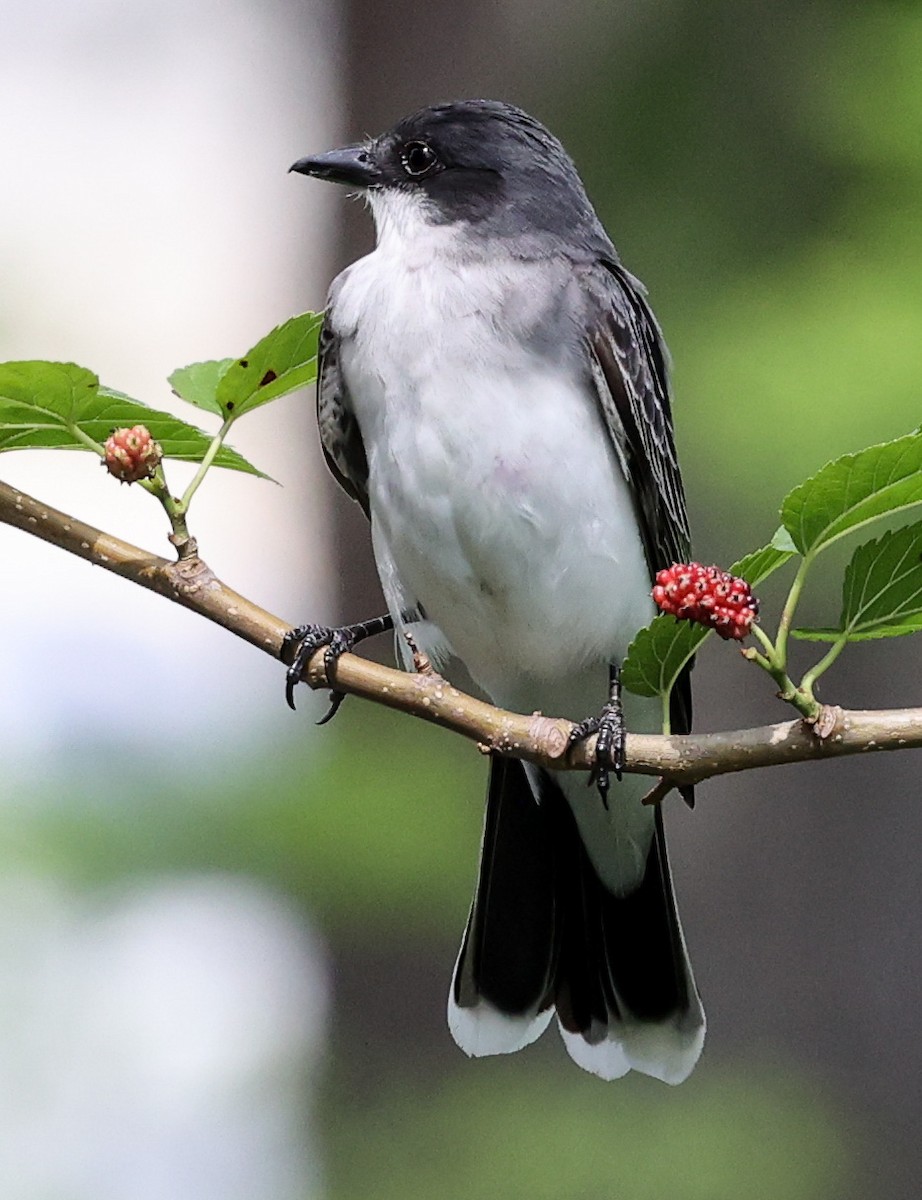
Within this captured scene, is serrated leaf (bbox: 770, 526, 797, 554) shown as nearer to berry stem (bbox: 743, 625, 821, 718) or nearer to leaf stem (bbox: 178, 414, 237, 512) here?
berry stem (bbox: 743, 625, 821, 718)

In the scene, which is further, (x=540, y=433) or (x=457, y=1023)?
(x=457, y=1023)

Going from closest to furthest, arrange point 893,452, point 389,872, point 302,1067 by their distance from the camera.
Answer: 1. point 893,452
2. point 389,872
3. point 302,1067

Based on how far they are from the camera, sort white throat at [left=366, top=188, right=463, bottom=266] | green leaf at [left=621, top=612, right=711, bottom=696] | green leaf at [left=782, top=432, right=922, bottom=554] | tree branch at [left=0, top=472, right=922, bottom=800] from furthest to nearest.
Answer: white throat at [left=366, top=188, right=463, bottom=266], tree branch at [left=0, top=472, right=922, bottom=800], green leaf at [left=621, top=612, right=711, bottom=696], green leaf at [left=782, top=432, right=922, bottom=554]

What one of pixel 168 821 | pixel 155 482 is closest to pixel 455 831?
pixel 168 821

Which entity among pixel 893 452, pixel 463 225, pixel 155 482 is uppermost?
pixel 463 225

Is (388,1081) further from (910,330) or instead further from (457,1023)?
(910,330)

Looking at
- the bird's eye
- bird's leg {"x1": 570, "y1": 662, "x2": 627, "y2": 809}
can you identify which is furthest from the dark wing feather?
bird's leg {"x1": 570, "y1": 662, "x2": 627, "y2": 809}

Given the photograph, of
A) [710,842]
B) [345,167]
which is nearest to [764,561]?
[345,167]

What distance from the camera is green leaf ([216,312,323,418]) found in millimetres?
1558

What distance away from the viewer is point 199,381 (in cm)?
170

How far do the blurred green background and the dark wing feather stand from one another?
1449 millimetres

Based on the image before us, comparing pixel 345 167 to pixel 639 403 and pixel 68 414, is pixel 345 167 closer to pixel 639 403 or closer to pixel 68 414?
pixel 639 403

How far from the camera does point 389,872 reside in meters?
4.04

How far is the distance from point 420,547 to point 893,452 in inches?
52.1
